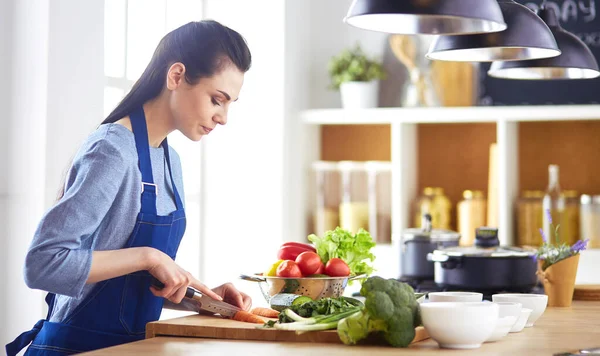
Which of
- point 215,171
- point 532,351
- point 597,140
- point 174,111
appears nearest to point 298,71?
point 215,171

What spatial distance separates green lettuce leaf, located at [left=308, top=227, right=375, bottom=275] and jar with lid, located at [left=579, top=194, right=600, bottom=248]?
227cm

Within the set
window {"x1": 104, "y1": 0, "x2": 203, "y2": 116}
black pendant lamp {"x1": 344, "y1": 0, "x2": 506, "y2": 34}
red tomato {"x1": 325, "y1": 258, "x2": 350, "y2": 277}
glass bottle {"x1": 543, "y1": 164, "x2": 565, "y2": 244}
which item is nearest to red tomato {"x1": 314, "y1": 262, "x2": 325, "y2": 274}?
red tomato {"x1": 325, "y1": 258, "x2": 350, "y2": 277}

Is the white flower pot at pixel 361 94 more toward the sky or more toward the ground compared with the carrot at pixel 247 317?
more toward the sky

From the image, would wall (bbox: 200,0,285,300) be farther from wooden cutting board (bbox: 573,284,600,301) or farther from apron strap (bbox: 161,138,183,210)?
apron strap (bbox: 161,138,183,210)

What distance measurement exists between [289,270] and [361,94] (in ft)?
8.82

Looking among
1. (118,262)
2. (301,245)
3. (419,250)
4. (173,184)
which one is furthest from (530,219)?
(118,262)

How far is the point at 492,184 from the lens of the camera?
4.84 metres

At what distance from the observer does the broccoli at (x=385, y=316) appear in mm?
1899

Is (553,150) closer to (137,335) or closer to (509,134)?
(509,134)

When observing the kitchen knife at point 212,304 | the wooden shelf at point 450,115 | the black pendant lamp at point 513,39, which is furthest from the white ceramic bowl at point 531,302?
the wooden shelf at point 450,115

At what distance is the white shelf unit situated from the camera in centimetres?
466

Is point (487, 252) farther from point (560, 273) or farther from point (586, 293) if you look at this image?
point (586, 293)

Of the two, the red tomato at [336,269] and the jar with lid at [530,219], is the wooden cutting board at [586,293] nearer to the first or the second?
the red tomato at [336,269]

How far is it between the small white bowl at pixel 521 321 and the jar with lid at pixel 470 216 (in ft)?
8.67
